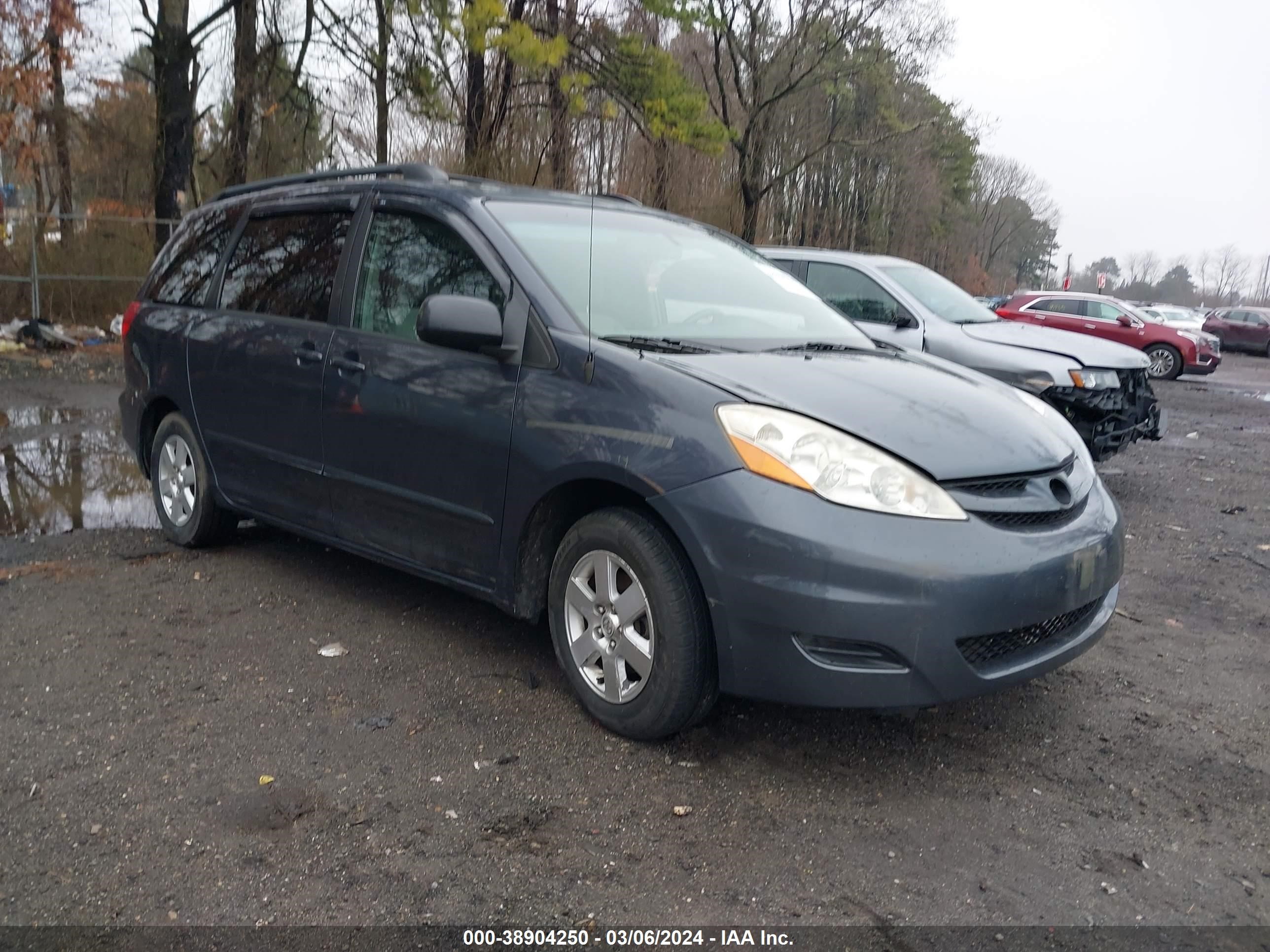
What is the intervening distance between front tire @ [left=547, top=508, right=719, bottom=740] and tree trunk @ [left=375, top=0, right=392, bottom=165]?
619 inches

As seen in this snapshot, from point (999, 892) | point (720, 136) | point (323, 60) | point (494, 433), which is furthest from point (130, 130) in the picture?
point (999, 892)

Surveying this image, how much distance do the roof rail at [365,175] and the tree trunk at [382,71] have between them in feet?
42.9

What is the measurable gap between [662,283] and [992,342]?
4518 mm

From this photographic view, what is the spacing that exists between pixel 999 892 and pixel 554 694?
1.66m

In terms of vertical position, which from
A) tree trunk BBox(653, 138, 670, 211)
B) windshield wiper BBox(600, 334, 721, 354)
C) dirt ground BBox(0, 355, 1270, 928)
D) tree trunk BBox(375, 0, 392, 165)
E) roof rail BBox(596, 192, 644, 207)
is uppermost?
tree trunk BBox(375, 0, 392, 165)

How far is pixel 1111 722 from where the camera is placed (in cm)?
366

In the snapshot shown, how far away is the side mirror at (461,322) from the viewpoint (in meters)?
3.49

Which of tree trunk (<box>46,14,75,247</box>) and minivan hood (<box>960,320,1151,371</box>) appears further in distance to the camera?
tree trunk (<box>46,14,75,247</box>)

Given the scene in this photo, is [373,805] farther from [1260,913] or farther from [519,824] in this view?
[1260,913]

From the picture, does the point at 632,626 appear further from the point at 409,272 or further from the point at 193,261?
the point at 193,261

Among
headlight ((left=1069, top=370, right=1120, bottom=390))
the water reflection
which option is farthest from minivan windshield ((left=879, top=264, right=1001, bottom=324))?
the water reflection

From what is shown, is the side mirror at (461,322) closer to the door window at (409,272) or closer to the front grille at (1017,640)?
the door window at (409,272)

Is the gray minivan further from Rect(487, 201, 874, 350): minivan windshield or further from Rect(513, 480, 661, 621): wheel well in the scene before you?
Rect(513, 480, 661, 621): wheel well

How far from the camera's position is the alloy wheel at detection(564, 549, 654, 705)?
3254 millimetres
